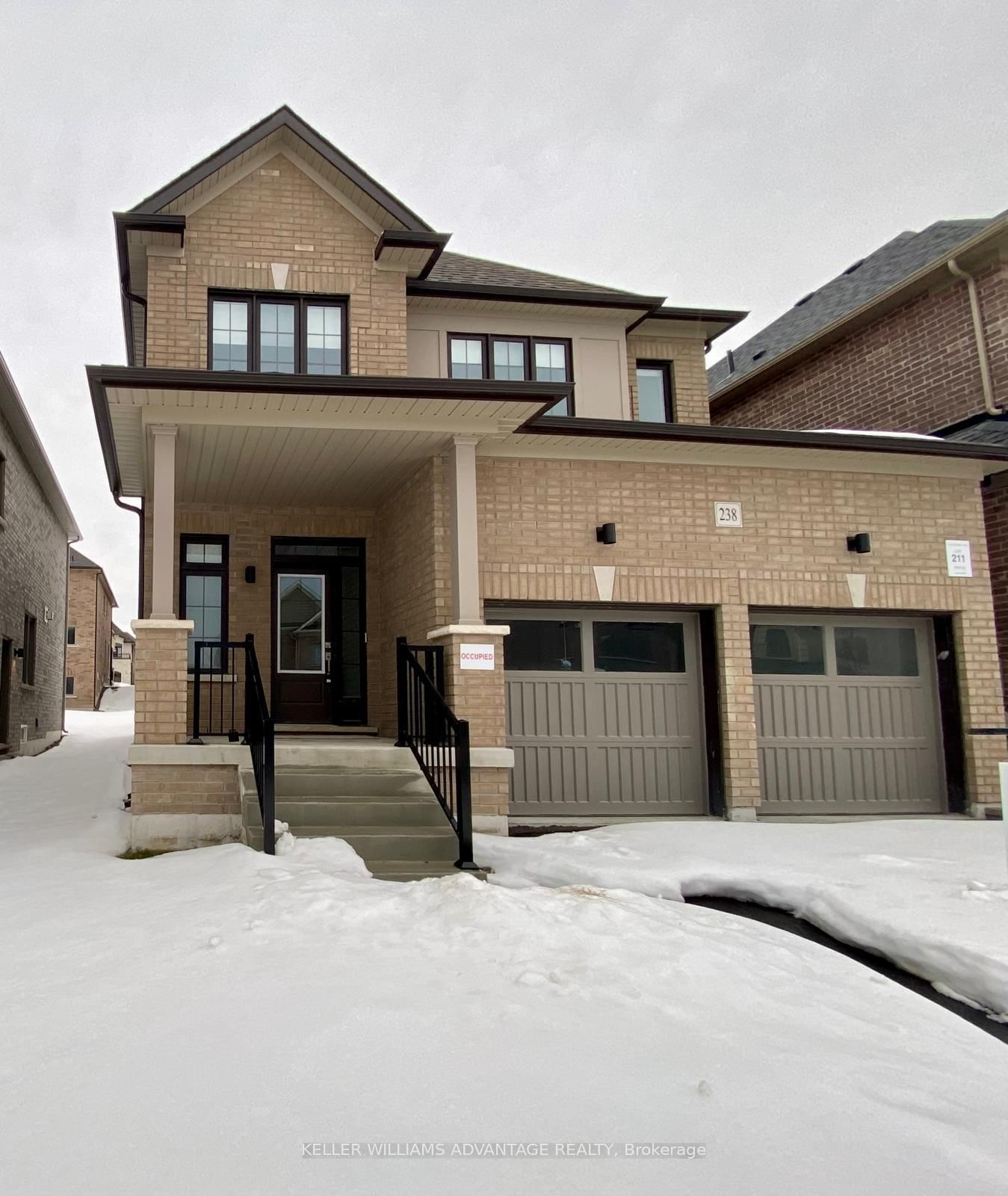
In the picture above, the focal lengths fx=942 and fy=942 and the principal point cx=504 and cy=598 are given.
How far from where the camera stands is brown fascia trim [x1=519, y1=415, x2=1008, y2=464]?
27.6 feet

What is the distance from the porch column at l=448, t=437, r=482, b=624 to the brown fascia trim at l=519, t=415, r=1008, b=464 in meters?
0.66

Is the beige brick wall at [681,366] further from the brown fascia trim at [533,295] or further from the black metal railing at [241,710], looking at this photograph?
the black metal railing at [241,710]

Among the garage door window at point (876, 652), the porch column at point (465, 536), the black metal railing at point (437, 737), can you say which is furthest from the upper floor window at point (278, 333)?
the garage door window at point (876, 652)

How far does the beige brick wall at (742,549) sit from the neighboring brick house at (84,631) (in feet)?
84.6

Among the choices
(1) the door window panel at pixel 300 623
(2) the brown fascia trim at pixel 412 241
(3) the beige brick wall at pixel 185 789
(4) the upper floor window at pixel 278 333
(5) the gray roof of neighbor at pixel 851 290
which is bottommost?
(3) the beige brick wall at pixel 185 789

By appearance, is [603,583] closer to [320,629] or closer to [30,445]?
[320,629]

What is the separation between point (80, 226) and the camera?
232 ft

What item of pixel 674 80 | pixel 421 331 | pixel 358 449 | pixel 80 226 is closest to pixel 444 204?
pixel 674 80

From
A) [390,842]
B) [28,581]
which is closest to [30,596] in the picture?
[28,581]

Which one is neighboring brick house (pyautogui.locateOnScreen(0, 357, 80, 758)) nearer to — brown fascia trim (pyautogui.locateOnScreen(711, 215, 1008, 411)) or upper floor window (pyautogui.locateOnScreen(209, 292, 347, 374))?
upper floor window (pyautogui.locateOnScreen(209, 292, 347, 374))

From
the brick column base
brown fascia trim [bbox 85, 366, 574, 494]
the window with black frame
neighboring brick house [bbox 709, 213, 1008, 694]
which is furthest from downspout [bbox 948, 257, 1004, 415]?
the brick column base

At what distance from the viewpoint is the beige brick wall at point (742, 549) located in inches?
340

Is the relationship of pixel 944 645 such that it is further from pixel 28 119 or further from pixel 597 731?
pixel 28 119

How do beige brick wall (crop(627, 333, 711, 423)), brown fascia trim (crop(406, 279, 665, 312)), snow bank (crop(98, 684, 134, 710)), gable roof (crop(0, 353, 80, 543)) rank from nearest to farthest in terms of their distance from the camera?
1. brown fascia trim (crop(406, 279, 665, 312))
2. beige brick wall (crop(627, 333, 711, 423))
3. gable roof (crop(0, 353, 80, 543))
4. snow bank (crop(98, 684, 134, 710))
